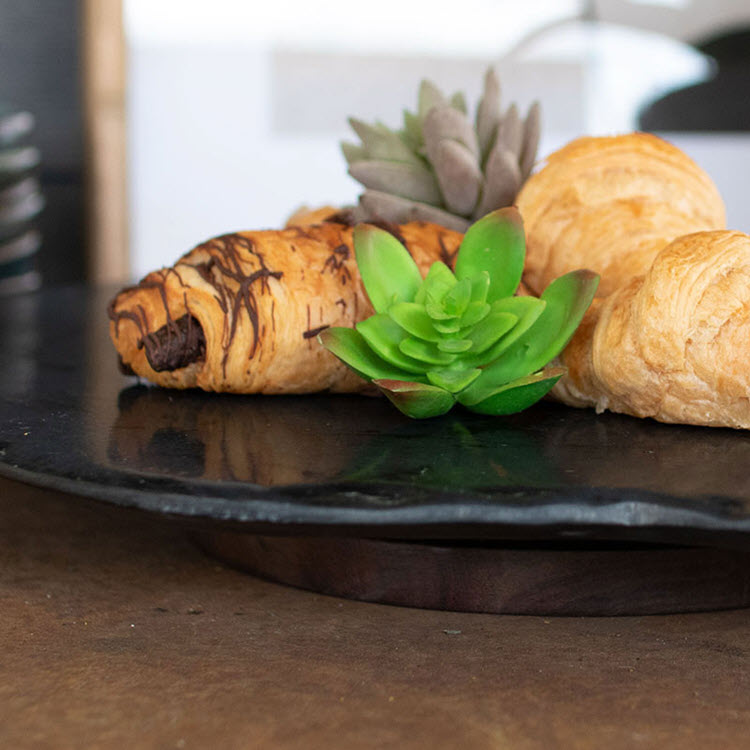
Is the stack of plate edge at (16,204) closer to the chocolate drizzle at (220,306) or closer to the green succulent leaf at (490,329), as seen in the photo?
the chocolate drizzle at (220,306)

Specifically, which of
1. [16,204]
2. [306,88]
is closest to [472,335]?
[16,204]

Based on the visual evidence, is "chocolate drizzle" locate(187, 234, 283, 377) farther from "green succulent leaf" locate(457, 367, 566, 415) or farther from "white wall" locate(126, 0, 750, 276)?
"white wall" locate(126, 0, 750, 276)

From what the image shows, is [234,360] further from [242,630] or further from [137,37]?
[137,37]

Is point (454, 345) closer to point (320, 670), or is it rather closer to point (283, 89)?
point (320, 670)

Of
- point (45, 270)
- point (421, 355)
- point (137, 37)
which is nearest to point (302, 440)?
point (421, 355)

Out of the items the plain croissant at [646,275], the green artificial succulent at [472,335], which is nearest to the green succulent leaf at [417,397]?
the green artificial succulent at [472,335]
